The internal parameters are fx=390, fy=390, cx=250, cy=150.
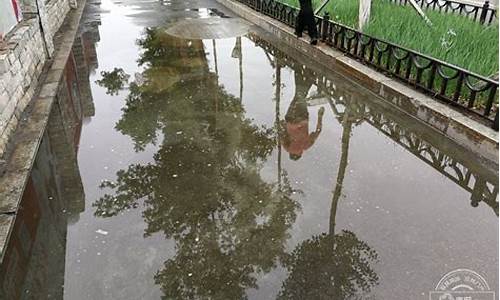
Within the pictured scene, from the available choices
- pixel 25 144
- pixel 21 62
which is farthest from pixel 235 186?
pixel 21 62

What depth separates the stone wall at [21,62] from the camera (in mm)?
5797

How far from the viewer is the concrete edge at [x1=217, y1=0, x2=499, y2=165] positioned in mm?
5418

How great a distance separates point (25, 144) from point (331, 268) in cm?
465

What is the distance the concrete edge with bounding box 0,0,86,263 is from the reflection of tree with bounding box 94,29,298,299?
3.08ft

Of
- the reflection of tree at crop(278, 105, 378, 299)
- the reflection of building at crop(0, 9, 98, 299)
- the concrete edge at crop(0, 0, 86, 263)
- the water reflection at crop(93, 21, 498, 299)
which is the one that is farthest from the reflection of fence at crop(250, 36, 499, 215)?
the concrete edge at crop(0, 0, 86, 263)

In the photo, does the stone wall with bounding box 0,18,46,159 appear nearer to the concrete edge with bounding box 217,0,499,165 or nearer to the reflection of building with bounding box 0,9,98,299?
the reflection of building with bounding box 0,9,98,299

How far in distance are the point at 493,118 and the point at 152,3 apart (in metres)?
17.0

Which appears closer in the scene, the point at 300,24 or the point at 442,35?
the point at 442,35

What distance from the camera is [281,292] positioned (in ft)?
11.3

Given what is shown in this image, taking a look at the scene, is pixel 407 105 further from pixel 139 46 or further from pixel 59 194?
pixel 139 46

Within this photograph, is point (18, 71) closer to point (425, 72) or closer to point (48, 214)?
point (48, 214)

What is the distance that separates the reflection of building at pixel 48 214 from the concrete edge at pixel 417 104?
5.23 metres

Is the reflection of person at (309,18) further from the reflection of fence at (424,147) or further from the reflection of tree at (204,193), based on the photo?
the reflection of tree at (204,193)

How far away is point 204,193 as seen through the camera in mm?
4797
